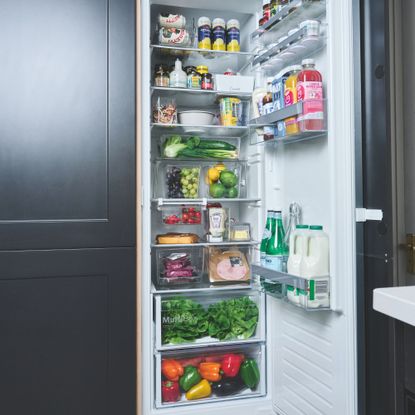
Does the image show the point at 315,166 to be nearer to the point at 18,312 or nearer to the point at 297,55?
the point at 297,55

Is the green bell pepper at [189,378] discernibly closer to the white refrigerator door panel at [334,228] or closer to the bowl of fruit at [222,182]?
the white refrigerator door panel at [334,228]

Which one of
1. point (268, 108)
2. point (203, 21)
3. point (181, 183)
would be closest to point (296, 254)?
point (268, 108)

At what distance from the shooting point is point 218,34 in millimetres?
2113

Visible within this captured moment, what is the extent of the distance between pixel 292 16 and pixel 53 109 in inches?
38.2

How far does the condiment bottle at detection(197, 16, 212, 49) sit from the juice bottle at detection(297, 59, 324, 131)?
2.27 ft

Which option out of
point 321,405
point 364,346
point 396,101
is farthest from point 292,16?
point 321,405

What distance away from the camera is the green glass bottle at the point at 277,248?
5.72 feet

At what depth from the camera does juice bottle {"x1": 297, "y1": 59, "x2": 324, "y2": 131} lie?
59.6 inches

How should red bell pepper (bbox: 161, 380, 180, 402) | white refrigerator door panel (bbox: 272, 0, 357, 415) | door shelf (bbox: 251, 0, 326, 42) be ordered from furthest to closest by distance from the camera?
red bell pepper (bbox: 161, 380, 180, 402) → door shelf (bbox: 251, 0, 326, 42) → white refrigerator door panel (bbox: 272, 0, 357, 415)

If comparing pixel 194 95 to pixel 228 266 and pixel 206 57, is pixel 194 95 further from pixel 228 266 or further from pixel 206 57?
pixel 228 266

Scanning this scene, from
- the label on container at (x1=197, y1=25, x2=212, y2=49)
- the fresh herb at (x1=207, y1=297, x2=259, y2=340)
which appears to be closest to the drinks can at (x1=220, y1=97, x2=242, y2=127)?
the label on container at (x1=197, y1=25, x2=212, y2=49)

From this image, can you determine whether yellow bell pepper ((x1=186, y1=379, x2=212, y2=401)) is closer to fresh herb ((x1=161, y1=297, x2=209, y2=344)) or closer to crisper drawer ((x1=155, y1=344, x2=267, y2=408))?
crisper drawer ((x1=155, y1=344, x2=267, y2=408))

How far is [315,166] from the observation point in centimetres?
168

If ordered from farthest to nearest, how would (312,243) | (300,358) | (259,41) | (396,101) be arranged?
(259,41)
(300,358)
(312,243)
(396,101)
